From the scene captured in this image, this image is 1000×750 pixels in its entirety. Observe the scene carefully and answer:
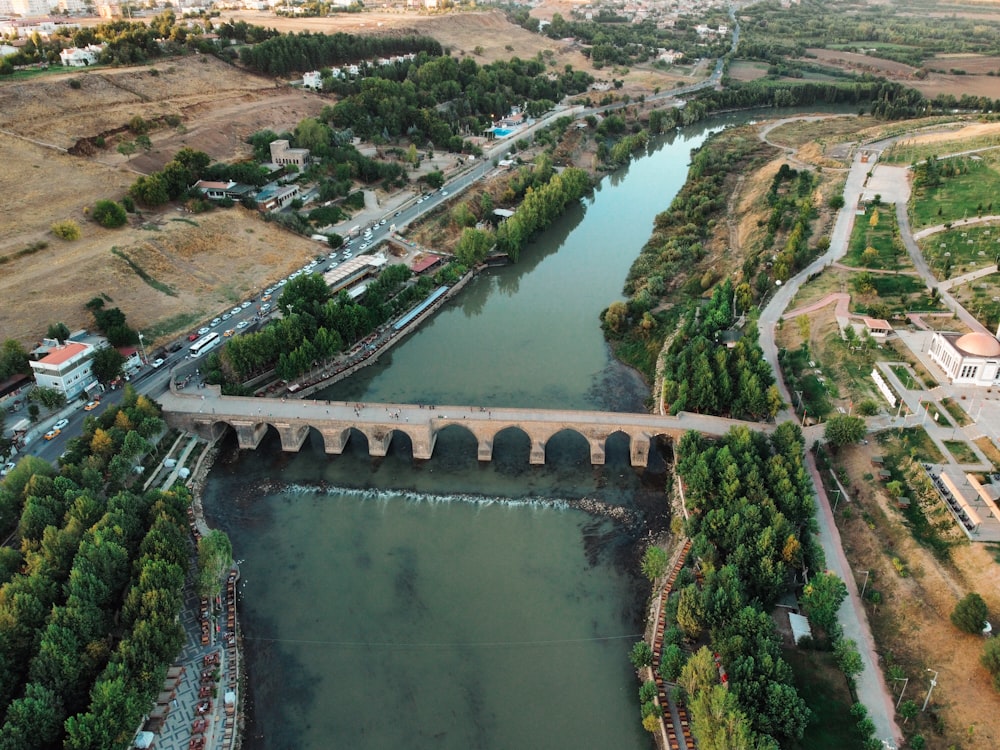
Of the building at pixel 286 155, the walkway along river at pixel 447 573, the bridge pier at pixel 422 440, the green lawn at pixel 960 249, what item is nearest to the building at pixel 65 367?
the walkway along river at pixel 447 573

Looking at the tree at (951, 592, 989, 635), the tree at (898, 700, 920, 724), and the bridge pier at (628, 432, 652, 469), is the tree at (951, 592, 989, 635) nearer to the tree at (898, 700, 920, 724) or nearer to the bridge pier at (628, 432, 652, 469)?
the tree at (898, 700, 920, 724)

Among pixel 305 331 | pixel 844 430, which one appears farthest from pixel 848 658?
pixel 305 331

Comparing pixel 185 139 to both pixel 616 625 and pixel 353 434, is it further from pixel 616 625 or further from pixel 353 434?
pixel 616 625

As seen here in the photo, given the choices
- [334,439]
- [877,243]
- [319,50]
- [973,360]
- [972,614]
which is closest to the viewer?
[972,614]

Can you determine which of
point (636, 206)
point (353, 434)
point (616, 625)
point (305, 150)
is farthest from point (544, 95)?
point (616, 625)

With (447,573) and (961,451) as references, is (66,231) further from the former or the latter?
(961,451)

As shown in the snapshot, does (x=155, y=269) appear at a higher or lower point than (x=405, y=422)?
higher
